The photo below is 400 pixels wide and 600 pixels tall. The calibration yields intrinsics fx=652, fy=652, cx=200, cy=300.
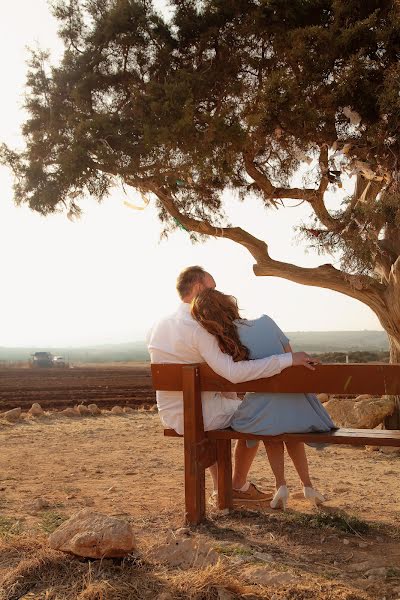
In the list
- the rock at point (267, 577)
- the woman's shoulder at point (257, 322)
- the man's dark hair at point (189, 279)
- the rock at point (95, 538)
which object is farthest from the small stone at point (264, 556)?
the man's dark hair at point (189, 279)

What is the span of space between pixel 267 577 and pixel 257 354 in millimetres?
1566

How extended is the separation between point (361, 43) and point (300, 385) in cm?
594

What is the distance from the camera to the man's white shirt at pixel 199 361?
4.23 m

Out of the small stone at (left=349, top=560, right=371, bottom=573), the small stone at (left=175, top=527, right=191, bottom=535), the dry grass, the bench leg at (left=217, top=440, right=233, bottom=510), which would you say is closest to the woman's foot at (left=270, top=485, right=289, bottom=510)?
the bench leg at (left=217, top=440, right=233, bottom=510)

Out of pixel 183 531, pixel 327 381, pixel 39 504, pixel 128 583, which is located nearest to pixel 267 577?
pixel 128 583

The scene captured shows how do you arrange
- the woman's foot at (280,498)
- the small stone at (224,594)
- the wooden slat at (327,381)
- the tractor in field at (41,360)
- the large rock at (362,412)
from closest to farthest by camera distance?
the small stone at (224,594) < the wooden slat at (327,381) < the woman's foot at (280,498) < the large rock at (362,412) < the tractor in field at (41,360)

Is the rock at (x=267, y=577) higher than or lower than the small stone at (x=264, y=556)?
higher

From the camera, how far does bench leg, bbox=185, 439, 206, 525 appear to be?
4.36 meters

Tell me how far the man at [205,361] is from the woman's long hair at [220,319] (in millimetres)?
50

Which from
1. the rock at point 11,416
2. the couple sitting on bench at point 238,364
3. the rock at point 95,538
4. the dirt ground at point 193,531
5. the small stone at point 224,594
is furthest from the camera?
the rock at point 11,416

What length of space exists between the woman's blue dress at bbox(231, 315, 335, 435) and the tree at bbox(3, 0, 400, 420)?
14.1 ft

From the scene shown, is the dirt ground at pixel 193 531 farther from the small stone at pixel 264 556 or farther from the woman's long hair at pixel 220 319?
the woman's long hair at pixel 220 319

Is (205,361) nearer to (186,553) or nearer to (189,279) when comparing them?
(189,279)

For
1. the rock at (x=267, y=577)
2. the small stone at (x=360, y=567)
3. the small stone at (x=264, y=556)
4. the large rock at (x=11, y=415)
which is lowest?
the small stone at (x=360, y=567)
